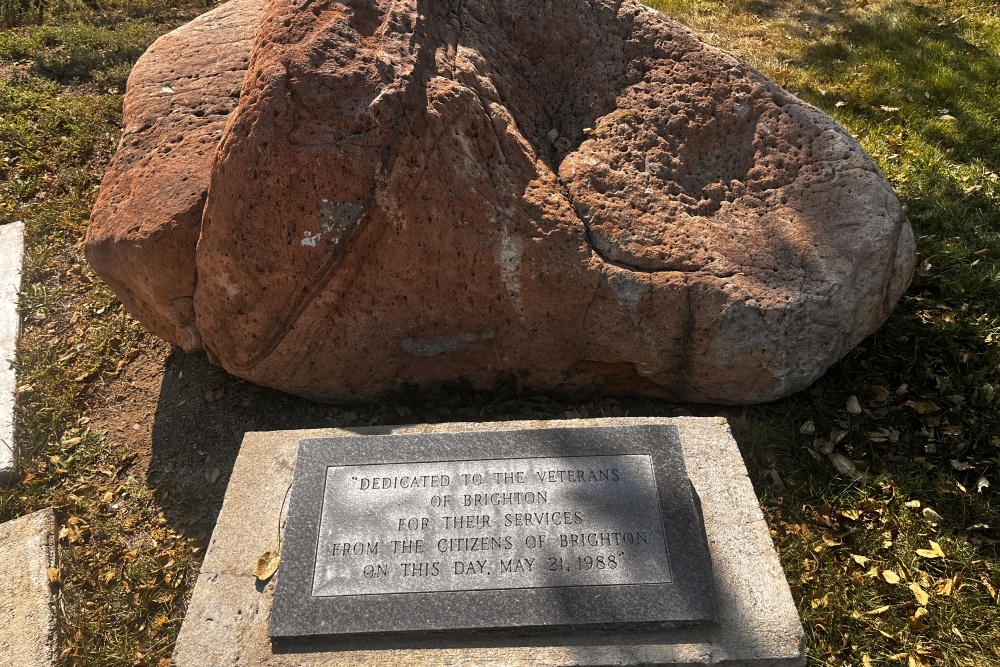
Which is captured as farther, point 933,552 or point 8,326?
point 8,326

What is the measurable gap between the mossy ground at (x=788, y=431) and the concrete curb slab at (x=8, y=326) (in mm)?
56

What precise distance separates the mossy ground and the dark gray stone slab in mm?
713

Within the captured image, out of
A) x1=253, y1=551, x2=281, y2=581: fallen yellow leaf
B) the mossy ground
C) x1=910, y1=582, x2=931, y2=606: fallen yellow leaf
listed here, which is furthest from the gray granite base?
x1=910, y1=582, x2=931, y2=606: fallen yellow leaf

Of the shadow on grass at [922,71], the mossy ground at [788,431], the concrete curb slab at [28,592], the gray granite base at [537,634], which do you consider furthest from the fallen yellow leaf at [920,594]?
the concrete curb slab at [28,592]

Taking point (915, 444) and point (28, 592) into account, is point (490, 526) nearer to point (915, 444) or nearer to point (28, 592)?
point (28, 592)

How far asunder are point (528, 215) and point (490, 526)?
1.24 meters

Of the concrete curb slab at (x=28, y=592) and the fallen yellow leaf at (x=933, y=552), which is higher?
the fallen yellow leaf at (x=933, y=552)

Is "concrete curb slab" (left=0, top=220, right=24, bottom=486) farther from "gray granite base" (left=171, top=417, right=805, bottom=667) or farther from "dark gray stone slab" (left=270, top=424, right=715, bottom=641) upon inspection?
"dark gray stone slab" (left=270, top=424, right=715, bottom=641)

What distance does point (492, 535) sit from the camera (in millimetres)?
2314

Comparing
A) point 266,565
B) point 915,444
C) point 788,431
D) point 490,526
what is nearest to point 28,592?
point 266,565

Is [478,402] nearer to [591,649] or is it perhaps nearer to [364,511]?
[364,511]

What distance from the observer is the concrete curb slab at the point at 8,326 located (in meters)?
3.28

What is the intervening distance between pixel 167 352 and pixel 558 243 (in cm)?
235

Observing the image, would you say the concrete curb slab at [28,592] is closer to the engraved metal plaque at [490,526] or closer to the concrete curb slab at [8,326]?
the concrete curb slab at [8,326]
